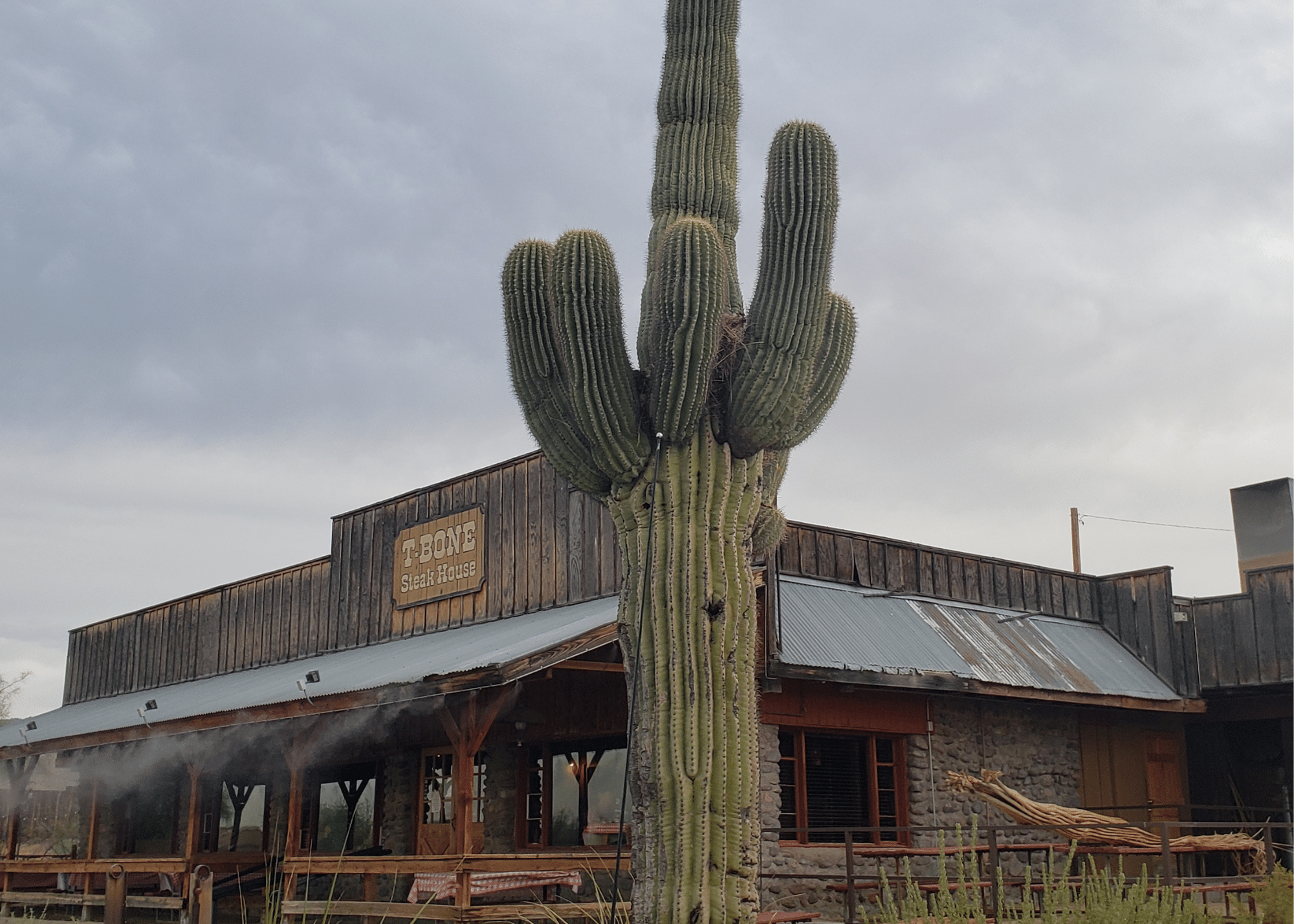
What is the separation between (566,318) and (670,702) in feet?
9.03

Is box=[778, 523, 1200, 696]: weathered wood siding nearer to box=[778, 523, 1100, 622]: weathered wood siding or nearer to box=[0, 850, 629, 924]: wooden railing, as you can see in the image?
box=[778, 523, 1100, 622]: weathered wood siding

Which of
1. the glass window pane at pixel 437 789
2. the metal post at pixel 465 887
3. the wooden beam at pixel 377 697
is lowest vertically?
the metal post at pixel 465 887

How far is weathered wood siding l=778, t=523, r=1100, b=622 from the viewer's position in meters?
16.7

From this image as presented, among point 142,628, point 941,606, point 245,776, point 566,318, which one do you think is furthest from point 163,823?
point 566,318

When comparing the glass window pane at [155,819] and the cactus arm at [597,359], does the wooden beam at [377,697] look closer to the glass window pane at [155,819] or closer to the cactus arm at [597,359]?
the cactus arm at [597,359]

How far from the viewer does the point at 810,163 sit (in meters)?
9.62

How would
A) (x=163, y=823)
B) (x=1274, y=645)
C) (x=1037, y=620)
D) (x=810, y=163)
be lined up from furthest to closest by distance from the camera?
(x=163, y=823) → (x=1037, y=620) → (x=1274, y=645) → (x=810, y=163)

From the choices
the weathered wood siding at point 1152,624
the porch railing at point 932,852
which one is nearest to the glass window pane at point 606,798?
the porch railing at point 932,852

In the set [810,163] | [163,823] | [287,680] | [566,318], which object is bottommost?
[163,823]

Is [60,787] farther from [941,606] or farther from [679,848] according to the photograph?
[679,848]

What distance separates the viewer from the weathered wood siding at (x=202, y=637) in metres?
23.0

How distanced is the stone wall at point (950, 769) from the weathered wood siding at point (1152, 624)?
80.5 inches

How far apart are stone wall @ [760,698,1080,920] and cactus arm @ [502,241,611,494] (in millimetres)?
4931

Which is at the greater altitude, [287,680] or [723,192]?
[723,192]
